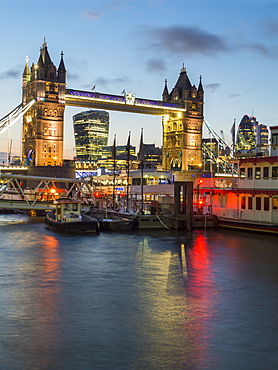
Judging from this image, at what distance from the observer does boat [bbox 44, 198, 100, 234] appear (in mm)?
49000

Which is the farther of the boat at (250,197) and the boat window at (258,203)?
the boat window at (258,203)

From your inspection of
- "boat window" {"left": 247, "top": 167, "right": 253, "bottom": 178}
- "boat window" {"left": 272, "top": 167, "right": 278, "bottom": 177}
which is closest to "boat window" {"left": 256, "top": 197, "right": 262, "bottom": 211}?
"boat window" {"left": 247, "top": 167, "right": 253, "bottom": 178}

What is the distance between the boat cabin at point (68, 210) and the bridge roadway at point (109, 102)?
179 feet

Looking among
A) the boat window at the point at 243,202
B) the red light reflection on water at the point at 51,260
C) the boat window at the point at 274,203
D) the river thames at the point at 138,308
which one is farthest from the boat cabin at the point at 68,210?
the boat window at the point at 274,203

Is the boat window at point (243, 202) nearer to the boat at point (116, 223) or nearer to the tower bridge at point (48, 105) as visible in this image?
the boat at point (116, 223)

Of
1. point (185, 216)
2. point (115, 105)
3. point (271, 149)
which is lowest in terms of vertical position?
point (185, 216)

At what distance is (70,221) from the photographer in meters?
50.1

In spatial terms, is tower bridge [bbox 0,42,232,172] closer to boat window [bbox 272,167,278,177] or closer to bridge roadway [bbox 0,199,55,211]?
bridge roadway [bbox 0,199,55,211]

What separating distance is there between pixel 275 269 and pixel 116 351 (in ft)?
55.2

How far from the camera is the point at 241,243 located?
140 feet

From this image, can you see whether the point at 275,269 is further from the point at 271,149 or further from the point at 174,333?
the point at 271,149

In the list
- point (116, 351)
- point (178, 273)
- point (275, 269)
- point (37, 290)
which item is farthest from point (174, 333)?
point (275, 269)

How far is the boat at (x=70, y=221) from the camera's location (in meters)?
49.0

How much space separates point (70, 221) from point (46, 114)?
58170 millimetres
